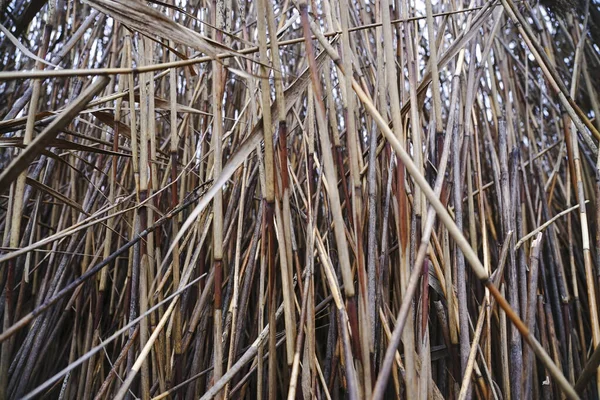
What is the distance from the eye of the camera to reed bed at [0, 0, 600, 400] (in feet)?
1.91

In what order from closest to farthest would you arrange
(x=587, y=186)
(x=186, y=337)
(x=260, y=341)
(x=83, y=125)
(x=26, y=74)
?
1. (x=26, y=74)
2. (x=260, y=341)
3. (x=186, y=337)
4. (x=587, y=186)
5. (x=83, y=125)

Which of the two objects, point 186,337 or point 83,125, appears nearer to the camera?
point 186,337

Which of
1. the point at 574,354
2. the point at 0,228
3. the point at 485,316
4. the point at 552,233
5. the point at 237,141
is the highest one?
the point at 237,141

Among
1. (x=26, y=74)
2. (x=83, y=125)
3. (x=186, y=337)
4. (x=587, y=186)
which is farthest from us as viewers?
(x=83, y=125)

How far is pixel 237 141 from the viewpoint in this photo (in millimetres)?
1094

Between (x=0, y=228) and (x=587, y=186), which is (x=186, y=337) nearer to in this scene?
(x=0, y=228)

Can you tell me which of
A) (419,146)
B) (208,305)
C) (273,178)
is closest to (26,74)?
(273,178)

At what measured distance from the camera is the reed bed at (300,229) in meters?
0.58

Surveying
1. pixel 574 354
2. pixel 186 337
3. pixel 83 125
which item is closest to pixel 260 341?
pixel 186 337

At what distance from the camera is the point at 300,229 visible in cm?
115

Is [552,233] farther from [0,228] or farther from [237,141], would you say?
[0,228]

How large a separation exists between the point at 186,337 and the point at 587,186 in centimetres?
107

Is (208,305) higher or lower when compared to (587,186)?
lower

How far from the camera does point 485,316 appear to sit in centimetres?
81
